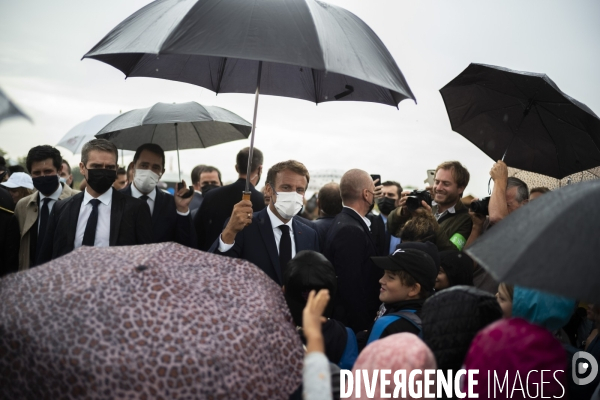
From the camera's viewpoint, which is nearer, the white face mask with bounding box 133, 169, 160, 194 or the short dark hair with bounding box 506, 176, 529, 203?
the short dark hair with bounding box 506, 176, 529, 203

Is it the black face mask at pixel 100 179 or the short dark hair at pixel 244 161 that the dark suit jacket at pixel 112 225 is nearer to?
the black face mask at pixel 100 179

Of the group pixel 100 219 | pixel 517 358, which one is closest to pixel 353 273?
pixel 100 219

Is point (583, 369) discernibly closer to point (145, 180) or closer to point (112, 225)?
point (112, 225)

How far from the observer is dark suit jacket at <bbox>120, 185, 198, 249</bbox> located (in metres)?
5.43

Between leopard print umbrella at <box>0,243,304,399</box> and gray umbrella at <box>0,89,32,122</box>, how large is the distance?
4.68 feet

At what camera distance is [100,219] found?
4379mm

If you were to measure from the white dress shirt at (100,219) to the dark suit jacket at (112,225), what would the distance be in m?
0.04

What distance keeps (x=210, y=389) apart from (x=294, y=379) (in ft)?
1.38

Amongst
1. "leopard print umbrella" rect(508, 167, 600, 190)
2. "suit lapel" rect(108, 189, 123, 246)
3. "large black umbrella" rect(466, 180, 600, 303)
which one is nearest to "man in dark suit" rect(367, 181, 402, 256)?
"leopard print umbrella" rect(508, 167, 600, 190)

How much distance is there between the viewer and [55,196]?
5281 millimetres

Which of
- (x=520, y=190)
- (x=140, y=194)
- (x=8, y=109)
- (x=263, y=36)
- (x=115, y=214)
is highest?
(x=263, y=36)

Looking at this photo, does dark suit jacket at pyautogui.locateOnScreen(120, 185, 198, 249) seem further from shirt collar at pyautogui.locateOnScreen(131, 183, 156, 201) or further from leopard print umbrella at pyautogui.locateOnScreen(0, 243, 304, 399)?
leopard print umbrella at pyautogui.locateOnScreen(0, 243, 304, 399)

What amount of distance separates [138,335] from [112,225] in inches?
103

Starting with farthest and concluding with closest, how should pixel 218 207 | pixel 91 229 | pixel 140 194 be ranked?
pixel 218 207 < pixel 140 194 < pixel 91 229
